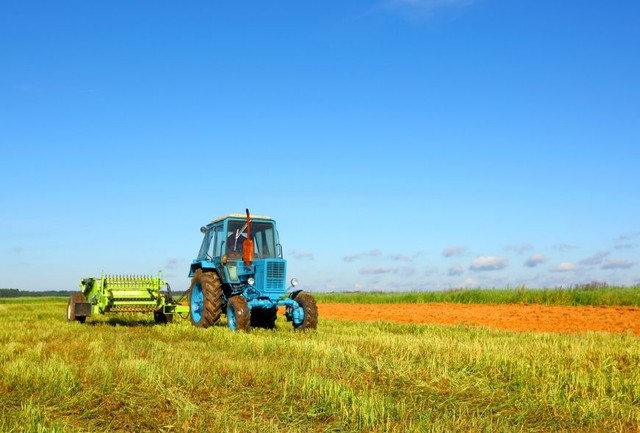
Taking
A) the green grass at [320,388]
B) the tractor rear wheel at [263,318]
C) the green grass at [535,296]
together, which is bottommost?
the green grass at [320,388]

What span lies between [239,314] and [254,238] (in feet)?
7.43

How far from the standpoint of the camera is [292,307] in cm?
1280

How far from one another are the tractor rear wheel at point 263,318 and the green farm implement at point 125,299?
203 centimetres

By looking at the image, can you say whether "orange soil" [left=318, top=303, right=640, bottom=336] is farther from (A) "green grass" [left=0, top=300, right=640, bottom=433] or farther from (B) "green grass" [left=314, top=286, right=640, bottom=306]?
(A) "green grass" [left=0, top=300, right=640, bottom=433]

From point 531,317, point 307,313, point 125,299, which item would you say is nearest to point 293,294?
point 307,313

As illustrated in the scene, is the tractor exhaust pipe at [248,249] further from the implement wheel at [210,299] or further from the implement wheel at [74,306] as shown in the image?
the implement wheel at [74,306]

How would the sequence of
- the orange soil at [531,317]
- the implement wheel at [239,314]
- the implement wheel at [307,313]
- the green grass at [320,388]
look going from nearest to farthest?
the green grass at [320,388]
the implement wheel at [239,314]
the implement wheel at [307,313]
the orange soil at [531,317]

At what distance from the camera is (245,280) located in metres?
13.3

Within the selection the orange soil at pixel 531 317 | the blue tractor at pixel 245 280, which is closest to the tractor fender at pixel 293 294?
the blue tractor at pixel 245 280

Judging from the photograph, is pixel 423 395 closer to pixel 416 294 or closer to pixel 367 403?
pixel 367 403

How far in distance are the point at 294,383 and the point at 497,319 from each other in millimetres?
13360

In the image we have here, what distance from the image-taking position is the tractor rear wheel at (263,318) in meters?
13.9

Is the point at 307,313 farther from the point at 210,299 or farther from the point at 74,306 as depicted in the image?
the point at 74,306

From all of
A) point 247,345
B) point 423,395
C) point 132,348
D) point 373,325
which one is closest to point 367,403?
point 423,395
